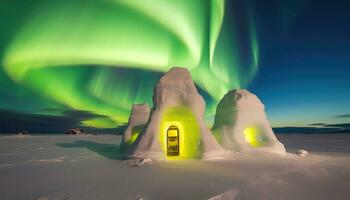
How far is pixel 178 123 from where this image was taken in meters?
21.0

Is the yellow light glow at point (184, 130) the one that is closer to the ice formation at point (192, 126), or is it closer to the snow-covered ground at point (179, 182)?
the ice formation at point (192, 126)

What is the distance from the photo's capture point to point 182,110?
20.6 m

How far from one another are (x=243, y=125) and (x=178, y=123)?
628cm

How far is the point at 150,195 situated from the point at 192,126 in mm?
11072

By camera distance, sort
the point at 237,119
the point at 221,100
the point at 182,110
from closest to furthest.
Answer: the point at 182,110
the point at 237,119
the point at 221,100

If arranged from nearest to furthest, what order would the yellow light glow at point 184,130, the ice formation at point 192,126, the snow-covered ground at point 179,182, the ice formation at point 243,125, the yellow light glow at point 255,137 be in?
the snow-covered ground at point 179,182, the ice formation at point 192,126, the yellow light glow at point 184,130, the ice formation at point 243,125, the yellow light glow at point 255,137

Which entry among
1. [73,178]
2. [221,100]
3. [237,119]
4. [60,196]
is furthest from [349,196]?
[221,100]

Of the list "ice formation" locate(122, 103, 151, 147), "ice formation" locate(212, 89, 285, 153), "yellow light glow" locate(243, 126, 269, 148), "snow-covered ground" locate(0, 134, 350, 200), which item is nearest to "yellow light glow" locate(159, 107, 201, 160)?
"snow-covered ground" locate(0, 134, 350, 200)

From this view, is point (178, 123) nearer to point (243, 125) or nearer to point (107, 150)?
point (243, 125)

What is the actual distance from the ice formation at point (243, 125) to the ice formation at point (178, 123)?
3.92 metres

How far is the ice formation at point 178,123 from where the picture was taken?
18.3m

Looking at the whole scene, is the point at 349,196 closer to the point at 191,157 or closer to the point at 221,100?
the point at 191,157

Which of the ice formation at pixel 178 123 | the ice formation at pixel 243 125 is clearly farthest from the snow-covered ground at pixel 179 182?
the ice formation at pixel 243 125

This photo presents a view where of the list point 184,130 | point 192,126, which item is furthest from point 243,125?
point 184,130
